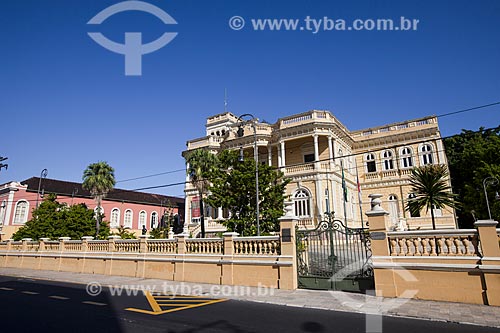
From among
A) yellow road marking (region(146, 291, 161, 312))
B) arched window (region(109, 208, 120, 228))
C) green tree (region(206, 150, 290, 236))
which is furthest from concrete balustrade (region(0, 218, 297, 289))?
arched window (region(109, 208, 120, 228))

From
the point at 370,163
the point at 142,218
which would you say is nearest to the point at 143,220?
the point at 142,218

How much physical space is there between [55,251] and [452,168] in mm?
39439

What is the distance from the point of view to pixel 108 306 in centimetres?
842

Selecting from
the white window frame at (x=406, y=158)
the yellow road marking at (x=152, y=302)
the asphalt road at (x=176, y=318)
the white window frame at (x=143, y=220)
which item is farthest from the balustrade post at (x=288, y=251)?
the white window frame at (x=143, y=220)

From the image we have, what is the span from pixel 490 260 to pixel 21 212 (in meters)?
46.7

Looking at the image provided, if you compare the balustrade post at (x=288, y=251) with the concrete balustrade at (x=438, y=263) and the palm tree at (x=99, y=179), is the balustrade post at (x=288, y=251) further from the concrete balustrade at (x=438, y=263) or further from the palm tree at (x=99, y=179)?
the palm tree at (x=99, y=179)

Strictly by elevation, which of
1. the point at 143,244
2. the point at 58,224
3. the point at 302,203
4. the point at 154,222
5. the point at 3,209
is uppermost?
the point at 3,209

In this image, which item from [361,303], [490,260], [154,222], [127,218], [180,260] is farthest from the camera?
[154,222]

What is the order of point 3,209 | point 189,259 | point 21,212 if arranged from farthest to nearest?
1. point 21,212
2. point 3,209
3. point 189,259

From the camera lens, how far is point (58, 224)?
27.6 metres

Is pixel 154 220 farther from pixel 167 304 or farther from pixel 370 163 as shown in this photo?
pixel 167 304

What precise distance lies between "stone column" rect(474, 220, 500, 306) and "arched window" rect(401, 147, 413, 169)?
78.6ft

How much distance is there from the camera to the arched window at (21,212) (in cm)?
3822

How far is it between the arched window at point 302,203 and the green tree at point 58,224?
63.0 ft
